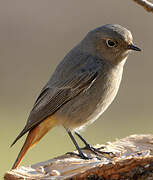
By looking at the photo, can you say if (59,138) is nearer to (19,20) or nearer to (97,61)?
(19,20)

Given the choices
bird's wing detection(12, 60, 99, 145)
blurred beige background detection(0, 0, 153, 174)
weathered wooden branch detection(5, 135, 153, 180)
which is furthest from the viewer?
blurred beige background detection(0, 0, 153, 174)

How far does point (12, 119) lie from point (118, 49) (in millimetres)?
5702

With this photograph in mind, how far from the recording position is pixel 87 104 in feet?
20.3

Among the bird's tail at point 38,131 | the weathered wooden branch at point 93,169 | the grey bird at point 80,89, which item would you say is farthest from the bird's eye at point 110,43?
the weathered wooden branch at point 93,169

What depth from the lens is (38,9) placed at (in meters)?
13.7

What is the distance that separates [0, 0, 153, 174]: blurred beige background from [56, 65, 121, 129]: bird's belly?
3.67 meters

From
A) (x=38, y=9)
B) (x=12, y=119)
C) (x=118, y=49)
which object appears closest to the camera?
(x=118, y=49)

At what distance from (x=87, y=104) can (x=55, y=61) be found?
6.42 m

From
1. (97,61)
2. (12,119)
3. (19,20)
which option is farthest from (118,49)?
(19,20)

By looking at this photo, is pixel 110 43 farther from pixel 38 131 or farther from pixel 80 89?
pixel 38 131

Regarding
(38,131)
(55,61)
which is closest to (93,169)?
(38,131)

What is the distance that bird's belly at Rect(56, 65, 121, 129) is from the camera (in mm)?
6184

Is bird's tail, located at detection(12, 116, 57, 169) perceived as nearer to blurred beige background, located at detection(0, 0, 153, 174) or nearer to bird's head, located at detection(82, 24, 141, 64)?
bird's head, located at detection(82, 24, 141, 64)

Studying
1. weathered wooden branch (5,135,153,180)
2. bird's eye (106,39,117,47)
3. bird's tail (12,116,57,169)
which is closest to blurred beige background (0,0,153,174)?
bird's tail (12,116,57,169)
